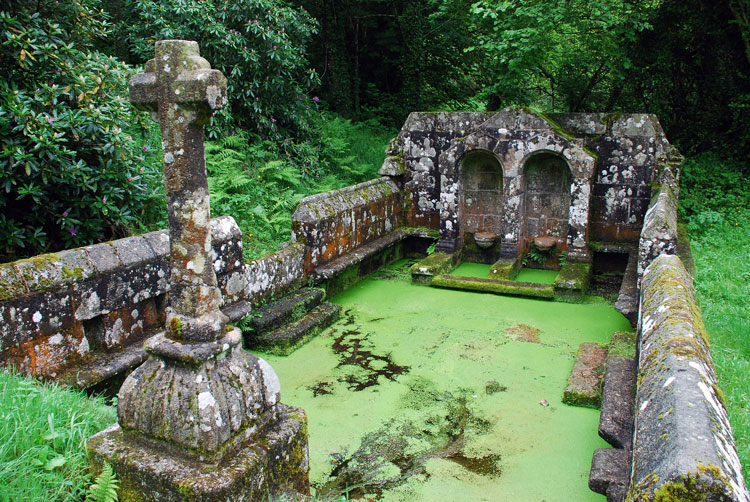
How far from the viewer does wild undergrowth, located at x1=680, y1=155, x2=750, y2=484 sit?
3941 millimetres

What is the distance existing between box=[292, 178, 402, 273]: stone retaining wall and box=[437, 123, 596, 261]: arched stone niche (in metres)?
0.88

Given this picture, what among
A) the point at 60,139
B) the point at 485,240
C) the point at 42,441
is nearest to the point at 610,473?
the point at 42,441

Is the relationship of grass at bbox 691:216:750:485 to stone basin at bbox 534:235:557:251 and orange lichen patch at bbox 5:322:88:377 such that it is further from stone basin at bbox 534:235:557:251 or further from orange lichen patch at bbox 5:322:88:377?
orange lichen patch at bbox 5:322:88:377

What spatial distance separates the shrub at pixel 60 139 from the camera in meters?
4.92

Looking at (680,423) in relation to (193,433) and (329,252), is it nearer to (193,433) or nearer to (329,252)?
(193,433)

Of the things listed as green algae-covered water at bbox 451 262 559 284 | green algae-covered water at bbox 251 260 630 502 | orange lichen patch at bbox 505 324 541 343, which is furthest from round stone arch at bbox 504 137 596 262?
orange lichen patch at bbox 505 324 541 343

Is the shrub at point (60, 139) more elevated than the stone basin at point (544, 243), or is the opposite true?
the shrub at point (60, 139)

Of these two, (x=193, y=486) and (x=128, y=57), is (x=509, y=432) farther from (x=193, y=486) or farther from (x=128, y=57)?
(x=128, y=57)

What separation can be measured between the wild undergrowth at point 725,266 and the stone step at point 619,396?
0.58 metres

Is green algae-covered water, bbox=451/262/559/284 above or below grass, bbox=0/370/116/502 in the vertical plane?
below

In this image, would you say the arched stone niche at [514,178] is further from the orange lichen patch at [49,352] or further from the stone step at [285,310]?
the orange lichen patch at [49,352]

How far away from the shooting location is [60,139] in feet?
16.2

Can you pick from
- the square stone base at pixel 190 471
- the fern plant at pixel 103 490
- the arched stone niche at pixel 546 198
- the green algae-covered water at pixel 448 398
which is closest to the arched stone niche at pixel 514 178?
the arched stone niche at pixel 546 198

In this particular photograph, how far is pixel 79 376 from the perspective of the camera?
367 cm
